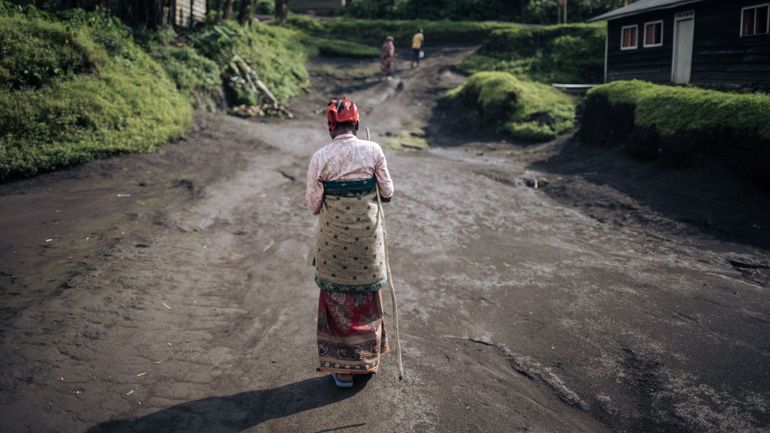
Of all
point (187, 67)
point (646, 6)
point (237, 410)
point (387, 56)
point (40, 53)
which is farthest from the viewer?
point (387, 56)

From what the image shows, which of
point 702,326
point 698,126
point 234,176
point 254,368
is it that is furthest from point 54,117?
point 698,126

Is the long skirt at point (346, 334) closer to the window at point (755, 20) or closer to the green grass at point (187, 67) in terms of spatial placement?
the green grass at point (187, 67)

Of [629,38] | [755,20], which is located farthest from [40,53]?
[629,38]

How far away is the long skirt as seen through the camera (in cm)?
451

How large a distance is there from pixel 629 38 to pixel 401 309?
1889 cm

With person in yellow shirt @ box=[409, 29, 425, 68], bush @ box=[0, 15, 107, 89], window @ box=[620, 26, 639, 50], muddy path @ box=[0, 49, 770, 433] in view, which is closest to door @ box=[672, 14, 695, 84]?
window @ box=[620, 26, 639, 50]

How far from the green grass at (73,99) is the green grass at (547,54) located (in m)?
14.9

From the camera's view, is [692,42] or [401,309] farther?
[692,42]

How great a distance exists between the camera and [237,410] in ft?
13.7

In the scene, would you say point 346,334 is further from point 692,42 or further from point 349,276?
point 692,42

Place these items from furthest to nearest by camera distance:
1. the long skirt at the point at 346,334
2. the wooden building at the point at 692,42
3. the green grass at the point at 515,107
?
the green grass at the point at 515,107 → the wooden building at the point at 692,42 → the long skirt at the point at 346,334

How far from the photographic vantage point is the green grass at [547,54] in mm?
23828

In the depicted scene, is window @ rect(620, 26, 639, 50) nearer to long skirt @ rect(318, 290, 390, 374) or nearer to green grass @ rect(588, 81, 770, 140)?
green grass @ rect(588, 81, 770, 140)

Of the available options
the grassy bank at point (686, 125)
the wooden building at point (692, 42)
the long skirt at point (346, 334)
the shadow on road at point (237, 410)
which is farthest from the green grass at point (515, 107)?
the shadow on road at point (237, 410)
